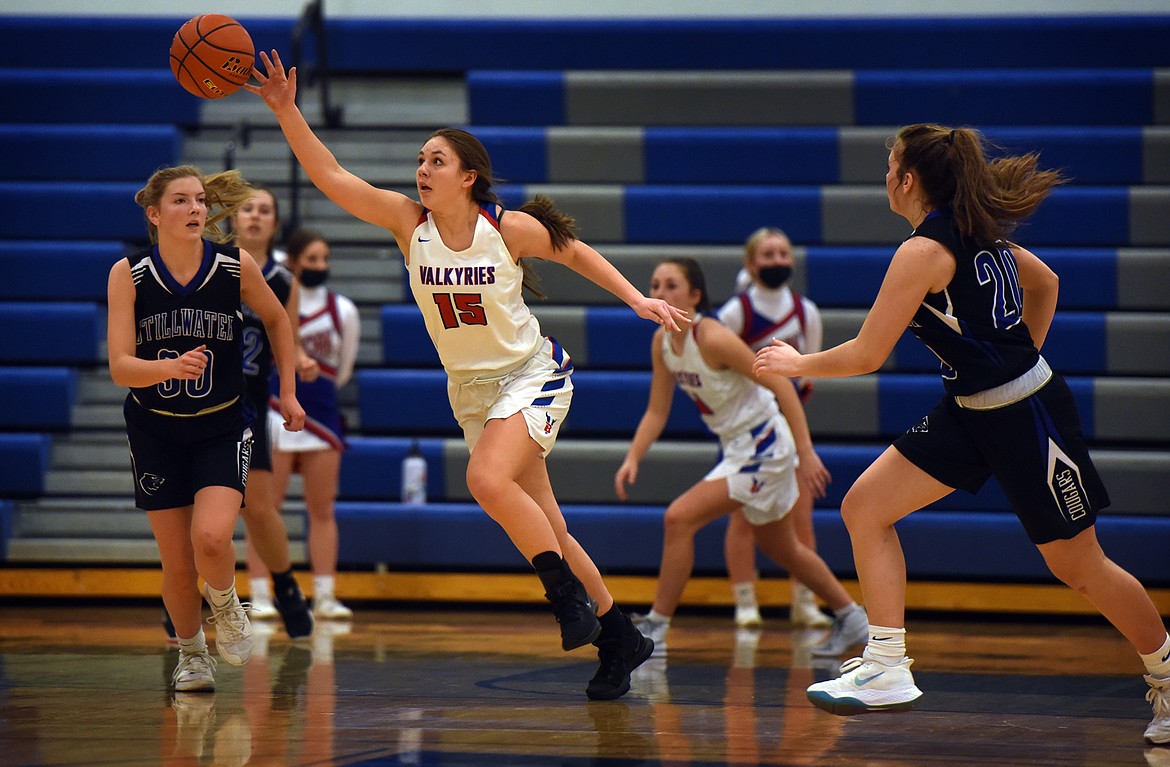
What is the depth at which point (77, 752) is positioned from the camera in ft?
9.95

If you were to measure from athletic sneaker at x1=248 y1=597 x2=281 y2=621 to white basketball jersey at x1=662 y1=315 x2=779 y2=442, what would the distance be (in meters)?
2.12

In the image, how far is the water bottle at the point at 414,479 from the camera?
21.7 feet

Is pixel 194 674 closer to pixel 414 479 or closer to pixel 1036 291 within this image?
pixel 1036 291

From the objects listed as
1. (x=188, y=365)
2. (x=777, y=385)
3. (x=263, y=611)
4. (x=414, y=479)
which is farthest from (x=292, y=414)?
(x=414, y=479)

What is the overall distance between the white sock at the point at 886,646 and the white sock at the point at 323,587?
3.29 meters

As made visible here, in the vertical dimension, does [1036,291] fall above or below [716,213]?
below

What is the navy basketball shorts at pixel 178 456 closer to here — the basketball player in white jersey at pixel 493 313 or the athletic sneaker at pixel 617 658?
the basketball player in white jersey at pixel 493 313

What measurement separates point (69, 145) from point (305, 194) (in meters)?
1.36

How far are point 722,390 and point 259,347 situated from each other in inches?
70.4

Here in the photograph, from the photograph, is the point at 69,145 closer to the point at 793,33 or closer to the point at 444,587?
the point at 444,587

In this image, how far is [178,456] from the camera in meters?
3.98

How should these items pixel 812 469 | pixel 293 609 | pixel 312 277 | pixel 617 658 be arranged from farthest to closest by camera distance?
pixel 312 277
pixel 293 609
pixel 812 469
pixel 617 658

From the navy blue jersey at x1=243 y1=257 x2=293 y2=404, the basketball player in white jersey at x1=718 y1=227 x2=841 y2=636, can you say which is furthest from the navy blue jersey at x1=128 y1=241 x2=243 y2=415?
the basketball player in white jersey at x1=718 y1=227 x2=841 y2=636

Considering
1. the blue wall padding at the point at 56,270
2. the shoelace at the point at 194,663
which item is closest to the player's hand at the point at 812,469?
the shoelace at the point at 194,663
